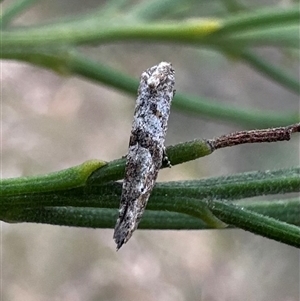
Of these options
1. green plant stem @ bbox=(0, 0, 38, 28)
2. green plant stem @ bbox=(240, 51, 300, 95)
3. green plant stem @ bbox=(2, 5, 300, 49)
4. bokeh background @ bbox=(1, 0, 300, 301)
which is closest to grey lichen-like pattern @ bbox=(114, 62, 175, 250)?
green plant stem @ bbox=(2, 5, 300, 49)

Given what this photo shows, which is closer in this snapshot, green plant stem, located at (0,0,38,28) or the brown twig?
the brown twig

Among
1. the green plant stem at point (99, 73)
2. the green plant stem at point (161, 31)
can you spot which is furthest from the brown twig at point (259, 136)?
the green plant stem at point (99, 73)

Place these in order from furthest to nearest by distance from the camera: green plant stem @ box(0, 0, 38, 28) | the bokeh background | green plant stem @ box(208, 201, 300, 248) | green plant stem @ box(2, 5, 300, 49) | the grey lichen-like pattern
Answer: the bokeh background
green plant stem @ box(0, 0, 38, 28)
green plant stem @ box(2, 5, 300, 49)
the grey lichen-like pattern
green plant stem @ box(208, 201, 300, 248)

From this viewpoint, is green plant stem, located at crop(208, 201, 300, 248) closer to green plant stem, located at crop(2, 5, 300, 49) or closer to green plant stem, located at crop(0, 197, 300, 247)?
green plant stem, located at crop(0, 197, 300, 247)

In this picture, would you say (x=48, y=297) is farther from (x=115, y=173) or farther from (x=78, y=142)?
(x=115, y=173)

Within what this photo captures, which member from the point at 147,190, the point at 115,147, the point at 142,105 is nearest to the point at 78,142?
the point at 115,147

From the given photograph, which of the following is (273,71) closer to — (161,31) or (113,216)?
(161,31)

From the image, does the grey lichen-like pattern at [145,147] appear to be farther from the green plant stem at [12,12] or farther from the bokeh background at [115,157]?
the bokeh background at [115,157]
